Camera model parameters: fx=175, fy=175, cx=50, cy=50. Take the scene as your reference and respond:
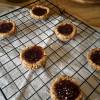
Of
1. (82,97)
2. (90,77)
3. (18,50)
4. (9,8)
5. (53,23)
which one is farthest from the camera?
(9,8)

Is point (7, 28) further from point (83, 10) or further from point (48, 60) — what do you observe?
point (83, 10)

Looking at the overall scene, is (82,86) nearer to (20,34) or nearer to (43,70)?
(43,70)

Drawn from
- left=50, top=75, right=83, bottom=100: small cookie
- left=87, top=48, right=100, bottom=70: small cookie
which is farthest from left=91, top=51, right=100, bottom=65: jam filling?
left=50, top=75, right=83, bottom=100: small cookie

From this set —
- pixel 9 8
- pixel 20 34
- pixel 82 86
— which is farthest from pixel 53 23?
pixel 82 86

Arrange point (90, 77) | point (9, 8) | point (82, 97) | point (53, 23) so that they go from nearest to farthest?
point (82, 97)
point (90, 77)
point (53, 23)
point (9, 8)

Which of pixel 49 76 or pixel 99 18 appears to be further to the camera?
pixel 99 18

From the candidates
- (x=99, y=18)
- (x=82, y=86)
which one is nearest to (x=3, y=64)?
(x=82, y=86)

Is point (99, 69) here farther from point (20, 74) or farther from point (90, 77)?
point (20, 74)

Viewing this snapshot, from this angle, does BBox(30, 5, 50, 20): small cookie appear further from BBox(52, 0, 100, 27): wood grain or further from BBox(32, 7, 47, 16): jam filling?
BBox(52, 0, 100, 27): wood grain
